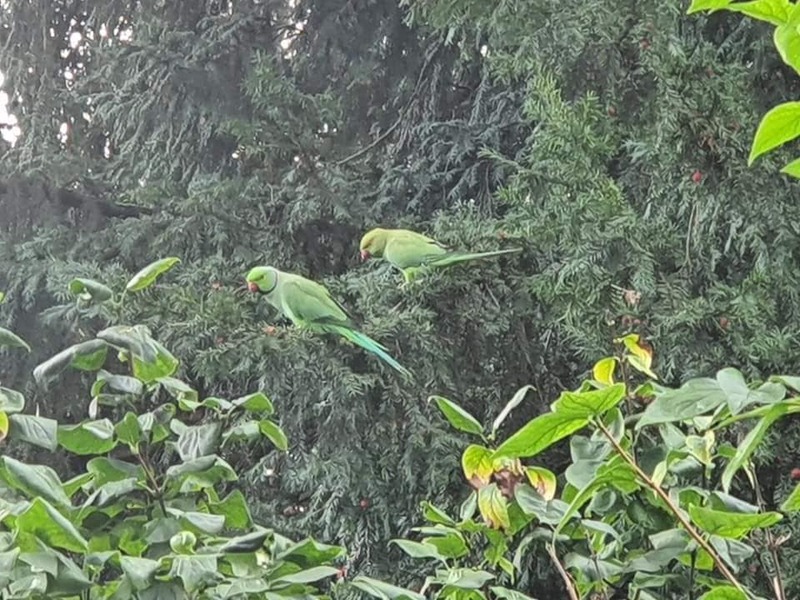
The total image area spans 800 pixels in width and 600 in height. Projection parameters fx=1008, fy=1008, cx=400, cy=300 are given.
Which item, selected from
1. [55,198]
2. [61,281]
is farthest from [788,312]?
[55,198]

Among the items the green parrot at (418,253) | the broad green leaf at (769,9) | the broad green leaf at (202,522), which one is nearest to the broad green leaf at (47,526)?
the broad green leaf at (202,522)

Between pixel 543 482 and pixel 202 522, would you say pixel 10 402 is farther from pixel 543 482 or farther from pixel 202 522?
pixel 543 482

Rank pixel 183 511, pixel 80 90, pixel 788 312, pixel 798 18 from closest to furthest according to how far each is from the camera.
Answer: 1. pixel 798 18
2. pixel 183 511
3. pixel 788 312
4. pixel 80 90

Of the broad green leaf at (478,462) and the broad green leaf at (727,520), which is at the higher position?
the broad green leaf at (727,520)

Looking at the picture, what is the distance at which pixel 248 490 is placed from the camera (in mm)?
2713

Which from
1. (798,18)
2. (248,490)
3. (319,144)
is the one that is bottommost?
(248,490)

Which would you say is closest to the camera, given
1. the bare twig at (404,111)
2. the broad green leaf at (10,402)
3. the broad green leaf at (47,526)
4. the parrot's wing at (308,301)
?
the broad green leaf at (47,526)

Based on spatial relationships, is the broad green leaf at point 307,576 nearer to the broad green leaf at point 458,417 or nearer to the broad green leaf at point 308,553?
the broad green leaf at point 308,553

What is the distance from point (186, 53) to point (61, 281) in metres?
0.86

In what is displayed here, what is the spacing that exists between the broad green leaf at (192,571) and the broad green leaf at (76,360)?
7.8 inches

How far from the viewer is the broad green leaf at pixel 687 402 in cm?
55

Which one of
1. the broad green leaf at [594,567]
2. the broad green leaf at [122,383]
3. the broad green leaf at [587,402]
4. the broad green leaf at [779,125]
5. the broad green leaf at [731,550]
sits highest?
the broad green leaf at [779,125]

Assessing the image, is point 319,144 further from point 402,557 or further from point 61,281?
point 402,557

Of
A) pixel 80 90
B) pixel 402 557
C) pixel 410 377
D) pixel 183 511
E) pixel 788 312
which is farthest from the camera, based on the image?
pixel 80 90
